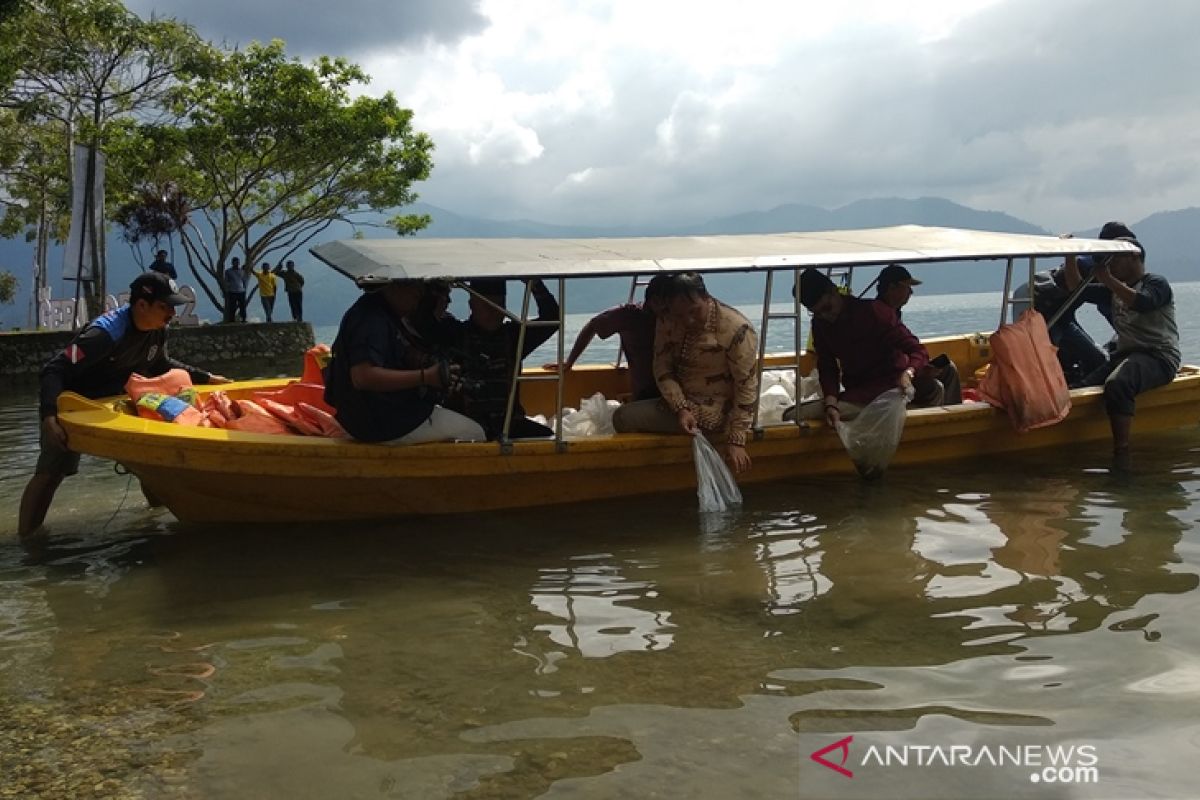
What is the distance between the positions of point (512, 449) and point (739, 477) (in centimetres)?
169

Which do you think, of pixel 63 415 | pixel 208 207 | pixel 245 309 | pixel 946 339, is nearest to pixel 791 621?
pixel 63 415

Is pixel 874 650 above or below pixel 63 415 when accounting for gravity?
below

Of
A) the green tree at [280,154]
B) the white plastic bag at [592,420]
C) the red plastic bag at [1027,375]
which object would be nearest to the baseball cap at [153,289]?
the white plastic bag at [592,420]

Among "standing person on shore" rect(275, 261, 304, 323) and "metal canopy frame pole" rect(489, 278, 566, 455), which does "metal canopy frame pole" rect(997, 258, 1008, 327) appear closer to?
"metal canopy frame pole" rect(489, 278, 566, 455)

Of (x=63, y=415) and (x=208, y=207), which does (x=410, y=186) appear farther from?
(x=63, y=415)

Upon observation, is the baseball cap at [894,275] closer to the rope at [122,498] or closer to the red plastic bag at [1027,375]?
the red plastic bag at [1027,375]

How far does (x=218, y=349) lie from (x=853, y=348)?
1894 centimetres

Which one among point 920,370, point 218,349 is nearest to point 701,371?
point 920,370

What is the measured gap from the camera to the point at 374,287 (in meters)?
5.27

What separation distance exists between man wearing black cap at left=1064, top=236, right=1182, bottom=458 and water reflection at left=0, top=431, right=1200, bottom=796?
1.26 m

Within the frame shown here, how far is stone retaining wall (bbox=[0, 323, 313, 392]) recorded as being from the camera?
1894 centimetres

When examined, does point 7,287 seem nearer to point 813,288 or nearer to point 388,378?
point 388,378

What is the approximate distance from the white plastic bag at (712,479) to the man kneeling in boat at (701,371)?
0.29ft

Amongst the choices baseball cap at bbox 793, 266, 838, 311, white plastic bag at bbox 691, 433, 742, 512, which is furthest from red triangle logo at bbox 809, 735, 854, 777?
baseball cap at bbox 793, 266, 838, 311
